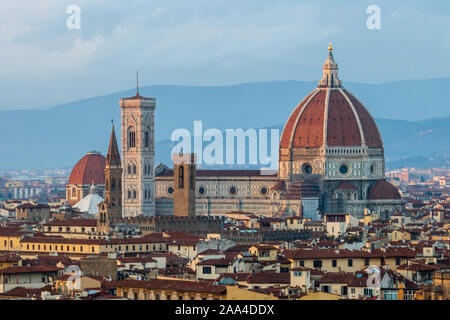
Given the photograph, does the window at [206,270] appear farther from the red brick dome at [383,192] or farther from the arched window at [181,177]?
the red brick dome at [383,192]

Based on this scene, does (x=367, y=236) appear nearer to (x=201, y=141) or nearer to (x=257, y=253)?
(x=257, y=253)

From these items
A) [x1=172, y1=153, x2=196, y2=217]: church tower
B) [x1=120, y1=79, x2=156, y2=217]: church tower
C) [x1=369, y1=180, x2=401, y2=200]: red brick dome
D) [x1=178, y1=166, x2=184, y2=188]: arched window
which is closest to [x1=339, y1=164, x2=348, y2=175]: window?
[x1=369, y1=180, x2=401, y2=200]: red brick dome

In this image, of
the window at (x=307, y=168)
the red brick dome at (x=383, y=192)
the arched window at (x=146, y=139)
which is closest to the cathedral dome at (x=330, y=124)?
the window at (x=307, y=168)

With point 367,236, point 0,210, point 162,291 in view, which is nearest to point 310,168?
point 0,210

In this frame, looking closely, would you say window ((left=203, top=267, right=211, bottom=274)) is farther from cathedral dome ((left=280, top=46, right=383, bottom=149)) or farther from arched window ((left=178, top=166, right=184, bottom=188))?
cathedral dome ((left=280, top=46, right=383, bottom=149))

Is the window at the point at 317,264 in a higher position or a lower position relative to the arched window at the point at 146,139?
lower

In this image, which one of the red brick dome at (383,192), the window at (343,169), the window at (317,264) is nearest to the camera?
the window at (317,264)
